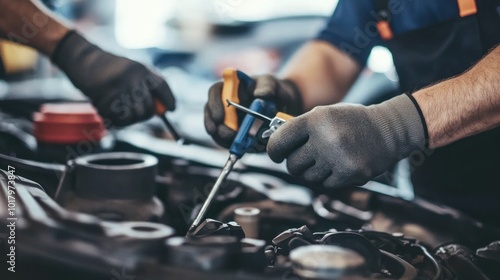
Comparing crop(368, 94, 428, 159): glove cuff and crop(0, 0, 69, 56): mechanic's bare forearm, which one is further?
crop(0, 0, 69, 56): mechanic's bare forearm

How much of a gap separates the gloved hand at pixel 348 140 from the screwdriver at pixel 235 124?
10cm

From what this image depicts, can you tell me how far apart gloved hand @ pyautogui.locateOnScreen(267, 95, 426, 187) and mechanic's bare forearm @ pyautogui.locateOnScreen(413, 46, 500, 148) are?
0.10ft

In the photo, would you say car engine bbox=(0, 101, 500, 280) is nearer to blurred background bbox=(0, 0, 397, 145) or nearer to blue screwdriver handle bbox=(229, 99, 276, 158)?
blue screwdriver handle bbox=(229, 99, 276, 158)

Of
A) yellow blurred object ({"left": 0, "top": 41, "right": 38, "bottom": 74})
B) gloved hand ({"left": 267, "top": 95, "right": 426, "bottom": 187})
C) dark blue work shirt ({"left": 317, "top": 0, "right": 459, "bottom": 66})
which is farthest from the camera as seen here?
yellow blurred object ({"left": 0, "top": 41, "right": 38, "bottom": 74})

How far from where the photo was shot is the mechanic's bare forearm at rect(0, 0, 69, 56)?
118cm

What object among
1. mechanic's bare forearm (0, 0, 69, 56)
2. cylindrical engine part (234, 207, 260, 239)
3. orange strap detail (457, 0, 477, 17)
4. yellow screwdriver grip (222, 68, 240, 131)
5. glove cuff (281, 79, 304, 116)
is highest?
mechanic's bare forearm (0, 0, 69, 56)

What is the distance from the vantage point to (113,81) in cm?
112

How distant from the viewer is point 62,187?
0.92 meters

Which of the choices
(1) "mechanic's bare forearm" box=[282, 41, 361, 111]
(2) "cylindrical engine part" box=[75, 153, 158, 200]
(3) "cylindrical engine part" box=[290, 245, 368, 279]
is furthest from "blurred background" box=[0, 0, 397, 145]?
(3) "cylindrical engine part" box=[290, 245, 368, 279]

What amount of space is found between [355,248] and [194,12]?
1808mm

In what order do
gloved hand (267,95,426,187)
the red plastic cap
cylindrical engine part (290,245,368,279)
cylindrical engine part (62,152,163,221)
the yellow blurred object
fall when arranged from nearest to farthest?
cylindrical engine part (290,245,368,279), gloved hand (267,95,426,187), cylindrical engine part (62,152,163,221), the red plastic cap, the yellow blurred object

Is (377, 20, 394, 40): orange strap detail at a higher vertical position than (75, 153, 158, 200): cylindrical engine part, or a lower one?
higher

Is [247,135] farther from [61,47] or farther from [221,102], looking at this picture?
[61,47]

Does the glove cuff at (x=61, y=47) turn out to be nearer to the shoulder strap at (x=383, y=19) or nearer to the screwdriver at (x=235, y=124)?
the screwdriver at (x=235, y=124)
